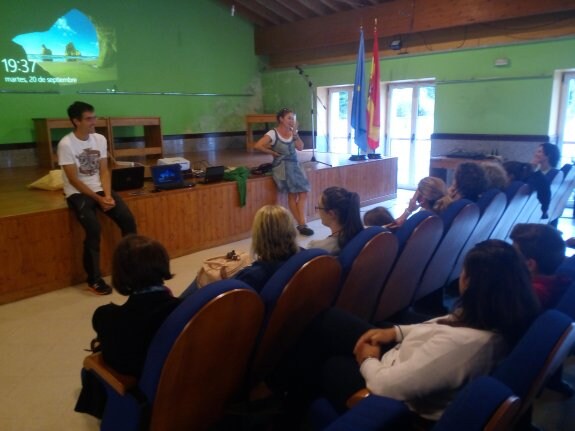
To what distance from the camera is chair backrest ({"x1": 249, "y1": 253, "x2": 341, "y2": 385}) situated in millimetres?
1565

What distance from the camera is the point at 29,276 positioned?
11.3ft

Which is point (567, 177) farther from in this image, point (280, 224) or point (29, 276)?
point (29, 276)

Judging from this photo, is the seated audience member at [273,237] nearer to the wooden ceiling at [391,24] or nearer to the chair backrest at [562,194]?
the chair backrest at [562,194]

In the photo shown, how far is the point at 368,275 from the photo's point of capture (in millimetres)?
2029

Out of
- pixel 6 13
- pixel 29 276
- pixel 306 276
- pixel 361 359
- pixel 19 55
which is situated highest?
pixel 6 13

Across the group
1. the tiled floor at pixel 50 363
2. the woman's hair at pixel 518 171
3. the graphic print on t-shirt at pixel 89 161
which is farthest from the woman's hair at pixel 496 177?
the graphic print on t-shirt at pixel 89 161

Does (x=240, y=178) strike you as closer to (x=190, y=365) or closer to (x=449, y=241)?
(x=449, y=241)

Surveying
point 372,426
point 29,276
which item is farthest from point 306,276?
point 29,276

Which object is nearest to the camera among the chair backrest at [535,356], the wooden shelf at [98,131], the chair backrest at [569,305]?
the chair backrest at [535,356]

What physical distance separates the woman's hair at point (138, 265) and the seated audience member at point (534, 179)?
2.88m

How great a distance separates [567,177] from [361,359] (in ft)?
11.7

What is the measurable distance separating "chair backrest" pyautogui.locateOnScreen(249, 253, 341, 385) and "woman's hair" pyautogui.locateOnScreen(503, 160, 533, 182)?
2610mm

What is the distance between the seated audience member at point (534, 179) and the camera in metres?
3.53

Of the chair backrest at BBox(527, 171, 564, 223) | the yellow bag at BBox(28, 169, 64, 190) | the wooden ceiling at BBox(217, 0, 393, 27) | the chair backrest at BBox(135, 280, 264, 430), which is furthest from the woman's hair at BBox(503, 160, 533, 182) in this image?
the wooden ceiling at BBox(217, 0, 393, 27)
